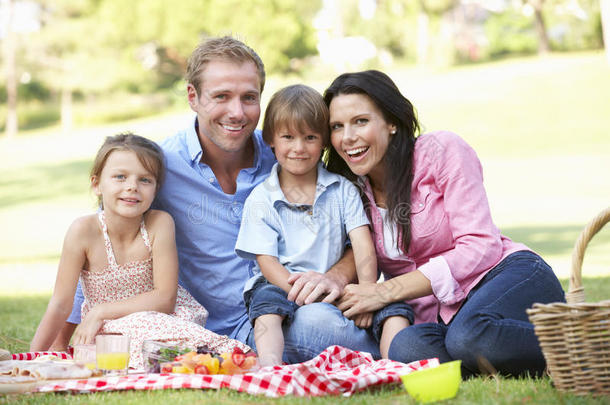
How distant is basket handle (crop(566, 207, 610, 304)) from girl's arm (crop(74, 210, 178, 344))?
1869 millimetres

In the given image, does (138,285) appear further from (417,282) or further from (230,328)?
(417,282)

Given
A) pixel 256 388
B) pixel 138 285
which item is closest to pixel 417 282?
pixel 256 388

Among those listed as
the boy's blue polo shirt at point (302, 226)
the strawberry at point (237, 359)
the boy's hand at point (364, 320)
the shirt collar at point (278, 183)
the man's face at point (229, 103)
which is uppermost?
the man's face at point (229, 103)

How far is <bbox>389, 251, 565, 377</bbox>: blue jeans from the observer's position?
2.99m

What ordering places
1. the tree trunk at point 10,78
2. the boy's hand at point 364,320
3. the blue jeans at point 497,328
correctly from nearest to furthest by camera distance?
the blue jeans at point 497,328, the boy's hand at point 364,320, the tree trunk at point 10,78

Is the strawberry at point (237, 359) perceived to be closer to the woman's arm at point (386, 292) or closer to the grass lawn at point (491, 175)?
the grass lawn at point (491, 175)

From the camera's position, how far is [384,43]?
130ft

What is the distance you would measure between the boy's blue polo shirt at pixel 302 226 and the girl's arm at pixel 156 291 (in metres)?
0.36

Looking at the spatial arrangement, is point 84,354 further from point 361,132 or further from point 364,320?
point 361,132

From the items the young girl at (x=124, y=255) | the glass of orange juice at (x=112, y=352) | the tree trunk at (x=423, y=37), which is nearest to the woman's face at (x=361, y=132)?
the young girl at (x=124, y=255)

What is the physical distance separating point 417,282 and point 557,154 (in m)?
16.6

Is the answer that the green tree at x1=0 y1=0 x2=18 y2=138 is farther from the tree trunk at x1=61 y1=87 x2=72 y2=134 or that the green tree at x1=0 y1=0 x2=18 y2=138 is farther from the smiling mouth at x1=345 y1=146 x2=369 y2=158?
the smiling mouth at x1=345 y1=146 x2=369 y2=158

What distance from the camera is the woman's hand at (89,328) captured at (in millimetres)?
3465

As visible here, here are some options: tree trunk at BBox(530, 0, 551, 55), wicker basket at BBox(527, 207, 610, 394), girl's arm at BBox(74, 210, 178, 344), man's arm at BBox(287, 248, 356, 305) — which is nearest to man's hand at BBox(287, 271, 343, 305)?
man's arm at BBox(287, 248, 356, 305)
